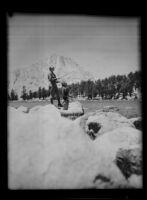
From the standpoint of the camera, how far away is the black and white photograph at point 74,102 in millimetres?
3262

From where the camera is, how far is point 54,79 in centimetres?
342

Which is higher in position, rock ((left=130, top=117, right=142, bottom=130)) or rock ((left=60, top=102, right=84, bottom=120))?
rock ((left=60, top=102, right=84, bottom=120))

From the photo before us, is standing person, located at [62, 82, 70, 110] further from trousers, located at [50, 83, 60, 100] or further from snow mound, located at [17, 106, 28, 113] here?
snow mound, located at [17, 106, 28, 113]

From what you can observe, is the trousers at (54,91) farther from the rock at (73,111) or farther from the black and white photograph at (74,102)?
the rock at (73,111)

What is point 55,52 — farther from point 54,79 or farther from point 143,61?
point 143,61

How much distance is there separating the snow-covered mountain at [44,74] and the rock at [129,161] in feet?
3.39

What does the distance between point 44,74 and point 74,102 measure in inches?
20.6

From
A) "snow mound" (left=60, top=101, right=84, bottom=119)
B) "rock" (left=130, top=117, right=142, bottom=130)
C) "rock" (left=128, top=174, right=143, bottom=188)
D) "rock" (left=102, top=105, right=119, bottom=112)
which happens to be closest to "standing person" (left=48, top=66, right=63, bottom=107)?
"snow mound" (left=60, top=101, right=84, bottom=119)

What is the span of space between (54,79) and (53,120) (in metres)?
0.52

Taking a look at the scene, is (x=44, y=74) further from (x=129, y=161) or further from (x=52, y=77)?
(x=129, y=161)

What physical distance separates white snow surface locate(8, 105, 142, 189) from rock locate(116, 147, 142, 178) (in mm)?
56

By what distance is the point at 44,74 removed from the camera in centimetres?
340

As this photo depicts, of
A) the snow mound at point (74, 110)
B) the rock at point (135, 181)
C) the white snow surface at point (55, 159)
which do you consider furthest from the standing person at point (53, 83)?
the rock at point (135, 181)

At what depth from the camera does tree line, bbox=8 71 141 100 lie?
11.2 feet
